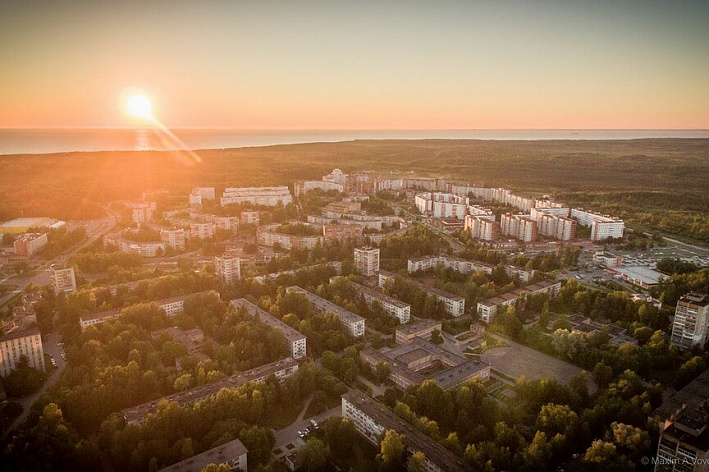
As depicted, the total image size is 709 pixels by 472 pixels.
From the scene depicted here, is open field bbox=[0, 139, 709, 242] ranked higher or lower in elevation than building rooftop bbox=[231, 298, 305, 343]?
higher

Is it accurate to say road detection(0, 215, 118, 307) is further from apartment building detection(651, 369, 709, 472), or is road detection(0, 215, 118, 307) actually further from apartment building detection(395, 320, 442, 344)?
apartment building detection(651, 369, 709, 472)

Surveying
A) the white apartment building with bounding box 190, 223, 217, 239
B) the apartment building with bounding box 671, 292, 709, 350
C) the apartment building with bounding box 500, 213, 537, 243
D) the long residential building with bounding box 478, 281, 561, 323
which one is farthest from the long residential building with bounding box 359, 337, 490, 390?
the apartment building with bounding box 500, 213, 537, 243

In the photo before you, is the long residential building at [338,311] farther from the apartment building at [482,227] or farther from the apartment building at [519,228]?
the apartment building at [519,228]

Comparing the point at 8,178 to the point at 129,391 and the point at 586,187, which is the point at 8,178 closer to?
the point at 129,391

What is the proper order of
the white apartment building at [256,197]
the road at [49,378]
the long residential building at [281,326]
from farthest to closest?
the white apartment building at [256,197]
the long residential building at [281,326]
the road at [49,378]

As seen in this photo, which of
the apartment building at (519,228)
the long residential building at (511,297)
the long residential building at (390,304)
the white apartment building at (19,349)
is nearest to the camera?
the white apartment building at (19,349)

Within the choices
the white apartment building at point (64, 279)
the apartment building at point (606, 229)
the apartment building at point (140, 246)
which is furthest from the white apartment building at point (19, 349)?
the apartment building at point (606, 229)

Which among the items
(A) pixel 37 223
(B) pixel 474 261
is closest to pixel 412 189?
(B) pixel 474 261
